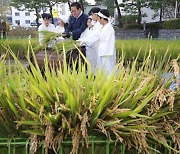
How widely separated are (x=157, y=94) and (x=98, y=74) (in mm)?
316

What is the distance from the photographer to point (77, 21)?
680 centimetres

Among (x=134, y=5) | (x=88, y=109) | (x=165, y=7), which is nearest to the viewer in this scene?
(x=88, y=109)

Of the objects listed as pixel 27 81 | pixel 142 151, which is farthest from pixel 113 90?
pixel 27 81

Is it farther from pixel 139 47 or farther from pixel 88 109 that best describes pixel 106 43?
pixel 88 109

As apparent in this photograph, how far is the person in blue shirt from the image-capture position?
259 inches

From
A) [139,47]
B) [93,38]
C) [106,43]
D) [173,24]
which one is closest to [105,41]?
[106,43]

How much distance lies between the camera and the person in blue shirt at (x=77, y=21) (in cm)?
658

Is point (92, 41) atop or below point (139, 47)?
atop

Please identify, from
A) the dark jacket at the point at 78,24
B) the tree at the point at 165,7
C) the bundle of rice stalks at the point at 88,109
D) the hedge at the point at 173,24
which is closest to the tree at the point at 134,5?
the tree at the point at 165,7

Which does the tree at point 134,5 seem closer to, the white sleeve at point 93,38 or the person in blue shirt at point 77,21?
the person in blue shirt at point 77,21

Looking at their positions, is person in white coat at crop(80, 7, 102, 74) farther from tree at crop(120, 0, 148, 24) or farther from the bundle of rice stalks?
tree at crop(120, 0, 148, 24)

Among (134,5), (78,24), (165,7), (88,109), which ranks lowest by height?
(88,109)

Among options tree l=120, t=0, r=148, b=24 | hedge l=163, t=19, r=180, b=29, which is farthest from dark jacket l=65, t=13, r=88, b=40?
hedge l=163, t=19, r=180, b=29

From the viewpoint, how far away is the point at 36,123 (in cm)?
→ 169
